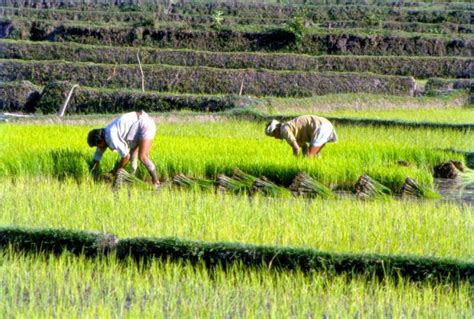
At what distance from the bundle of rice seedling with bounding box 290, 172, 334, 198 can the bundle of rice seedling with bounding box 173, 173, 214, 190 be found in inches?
30.6

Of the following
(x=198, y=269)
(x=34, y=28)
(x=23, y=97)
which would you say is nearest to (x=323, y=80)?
(x=23, y=97)

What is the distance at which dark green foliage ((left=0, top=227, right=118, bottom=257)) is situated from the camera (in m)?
5.82

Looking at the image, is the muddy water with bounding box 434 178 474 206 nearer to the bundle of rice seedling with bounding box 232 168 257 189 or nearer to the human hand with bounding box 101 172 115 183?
the bundle of rice seedling with bounding box 232 168 257 189

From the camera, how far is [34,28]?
28047 millimetres

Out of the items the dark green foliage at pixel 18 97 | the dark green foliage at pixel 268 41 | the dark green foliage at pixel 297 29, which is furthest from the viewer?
the dark green foliage at pixel 268 41

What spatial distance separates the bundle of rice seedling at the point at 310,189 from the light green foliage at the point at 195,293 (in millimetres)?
3037

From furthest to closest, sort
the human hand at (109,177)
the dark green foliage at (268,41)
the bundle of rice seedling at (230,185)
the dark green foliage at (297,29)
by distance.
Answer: the dark green foliage at (268,41)
the dark green foliage at (297,29)
the human hand at (109,177)
the bundle of rice seedling at (230,185)

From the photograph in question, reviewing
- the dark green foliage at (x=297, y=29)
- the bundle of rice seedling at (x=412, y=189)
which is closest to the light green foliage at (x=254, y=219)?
the bundle of rice seedling at (x=412, y=189)

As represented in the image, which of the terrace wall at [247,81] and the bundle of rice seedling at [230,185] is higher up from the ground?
the bundle of rice seedling at [230,185]

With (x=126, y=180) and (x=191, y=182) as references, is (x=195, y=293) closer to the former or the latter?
(x=191, y=182)

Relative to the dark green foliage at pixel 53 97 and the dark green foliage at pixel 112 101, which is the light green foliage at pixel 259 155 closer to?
the dark green foliage at pixel 112 101

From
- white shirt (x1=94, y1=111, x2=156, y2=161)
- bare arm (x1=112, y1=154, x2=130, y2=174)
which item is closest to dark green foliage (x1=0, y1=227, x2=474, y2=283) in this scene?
white shirt (x1=94, y1=111, x2=156, y2=161)

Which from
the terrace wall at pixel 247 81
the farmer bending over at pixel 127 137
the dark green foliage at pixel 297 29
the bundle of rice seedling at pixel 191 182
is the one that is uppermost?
the dark green foliage at pixel 297 29

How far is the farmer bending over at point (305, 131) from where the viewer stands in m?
9.69
